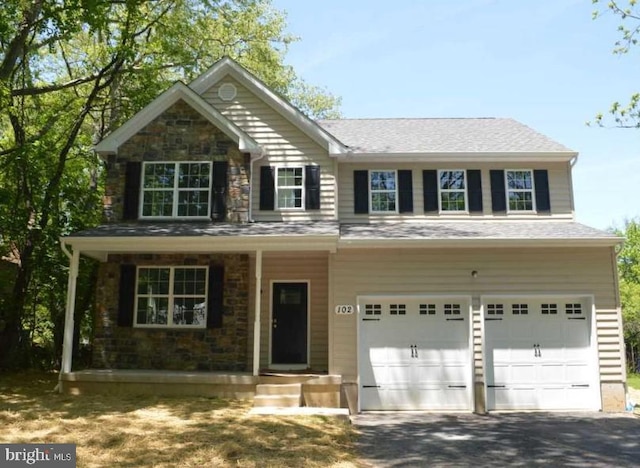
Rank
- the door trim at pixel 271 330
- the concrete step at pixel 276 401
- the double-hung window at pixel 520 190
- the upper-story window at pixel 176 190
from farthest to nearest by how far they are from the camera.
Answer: the double-hung window at pixel 520 190 → the upper-story window at pixel 176 190 → the door trim at pixel 271 330 → the concrete step at pixel 276 401

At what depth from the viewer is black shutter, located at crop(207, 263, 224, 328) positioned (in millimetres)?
11859

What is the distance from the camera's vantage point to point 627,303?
31.6m

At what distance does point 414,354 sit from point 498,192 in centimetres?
487

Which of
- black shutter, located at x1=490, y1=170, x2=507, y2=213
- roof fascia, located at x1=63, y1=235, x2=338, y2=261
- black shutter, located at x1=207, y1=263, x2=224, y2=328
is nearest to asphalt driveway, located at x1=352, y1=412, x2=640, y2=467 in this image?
roof fascia, located at x1=63, y1=235, x2=338, y2=261

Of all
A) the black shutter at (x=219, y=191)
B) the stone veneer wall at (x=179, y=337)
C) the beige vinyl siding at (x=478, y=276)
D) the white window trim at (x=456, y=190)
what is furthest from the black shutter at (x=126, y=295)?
the white window trim at (x=456, y=190)

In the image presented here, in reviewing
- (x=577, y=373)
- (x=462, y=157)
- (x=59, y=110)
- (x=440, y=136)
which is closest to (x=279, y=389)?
(x=577, y=373)

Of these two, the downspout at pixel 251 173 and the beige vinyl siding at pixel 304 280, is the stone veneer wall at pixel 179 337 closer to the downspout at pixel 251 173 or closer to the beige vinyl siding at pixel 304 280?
the beige vinyl siding at pixel 304 280

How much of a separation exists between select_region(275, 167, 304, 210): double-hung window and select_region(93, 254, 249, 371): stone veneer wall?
1.80m

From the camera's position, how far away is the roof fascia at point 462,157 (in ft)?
42.9

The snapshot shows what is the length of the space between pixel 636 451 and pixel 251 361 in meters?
7.61

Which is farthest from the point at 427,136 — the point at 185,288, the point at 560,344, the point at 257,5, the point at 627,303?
the point at 627,303

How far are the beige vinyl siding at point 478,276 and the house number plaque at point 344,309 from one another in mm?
90

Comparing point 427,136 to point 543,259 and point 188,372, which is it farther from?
point 188,372

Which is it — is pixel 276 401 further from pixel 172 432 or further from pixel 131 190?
pixel 131 190
